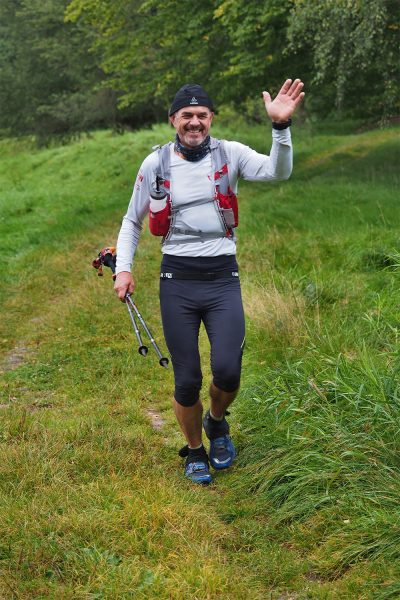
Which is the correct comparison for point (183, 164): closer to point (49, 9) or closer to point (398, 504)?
point (398, 504)

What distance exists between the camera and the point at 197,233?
181 inches

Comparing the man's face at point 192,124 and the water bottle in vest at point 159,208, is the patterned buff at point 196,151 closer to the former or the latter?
the man's face at point 192,124

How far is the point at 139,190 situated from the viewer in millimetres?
4801

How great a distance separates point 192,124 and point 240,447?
2.11 metres

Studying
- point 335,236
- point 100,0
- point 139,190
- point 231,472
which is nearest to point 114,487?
point 231,472

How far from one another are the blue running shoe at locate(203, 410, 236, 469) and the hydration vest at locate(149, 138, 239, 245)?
3.97 ft

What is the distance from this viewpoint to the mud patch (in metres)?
5.74

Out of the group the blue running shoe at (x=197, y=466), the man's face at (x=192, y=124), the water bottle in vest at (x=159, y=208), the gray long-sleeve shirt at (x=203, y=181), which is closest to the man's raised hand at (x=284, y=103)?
the gray long-sleeve shirt at (x=203, y=181)

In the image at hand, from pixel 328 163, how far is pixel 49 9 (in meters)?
11.7

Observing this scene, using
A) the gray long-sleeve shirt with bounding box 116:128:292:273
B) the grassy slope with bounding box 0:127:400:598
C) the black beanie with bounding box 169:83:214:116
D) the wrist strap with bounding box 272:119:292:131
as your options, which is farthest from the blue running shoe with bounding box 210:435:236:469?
the black beanie with bounding box 169:83:214:116

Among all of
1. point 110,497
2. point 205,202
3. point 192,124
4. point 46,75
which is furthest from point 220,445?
point 46,75

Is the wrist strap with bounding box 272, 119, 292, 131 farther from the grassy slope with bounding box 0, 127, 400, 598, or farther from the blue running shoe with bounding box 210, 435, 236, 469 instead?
the blue running shoe with bounding box 210, 435, 236, 469

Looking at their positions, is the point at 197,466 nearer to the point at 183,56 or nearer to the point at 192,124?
the point at 192,124

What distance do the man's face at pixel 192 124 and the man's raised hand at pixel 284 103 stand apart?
1.29ft
